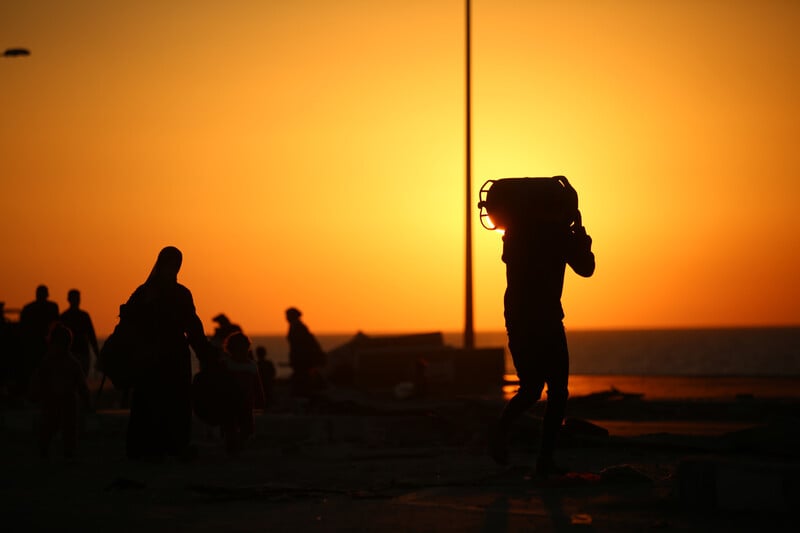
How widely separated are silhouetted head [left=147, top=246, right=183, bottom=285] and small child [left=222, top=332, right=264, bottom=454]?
133 centimetres

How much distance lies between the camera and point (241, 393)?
13.7 metres

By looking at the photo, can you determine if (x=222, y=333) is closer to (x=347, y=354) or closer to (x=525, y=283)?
(x=347, y=354)

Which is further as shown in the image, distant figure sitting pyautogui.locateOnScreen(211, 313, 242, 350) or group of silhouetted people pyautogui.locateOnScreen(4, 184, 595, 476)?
distant figure sitting pyautogui.locateOnScreen(211, 313, 242, 350)

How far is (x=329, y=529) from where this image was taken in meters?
7.44

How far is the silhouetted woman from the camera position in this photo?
1259cm

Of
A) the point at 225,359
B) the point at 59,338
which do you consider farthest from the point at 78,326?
the point at 225,359

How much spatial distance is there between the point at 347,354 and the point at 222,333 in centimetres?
883

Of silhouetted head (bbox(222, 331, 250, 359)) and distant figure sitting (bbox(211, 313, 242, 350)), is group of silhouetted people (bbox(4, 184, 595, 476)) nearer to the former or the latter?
silhouetted head (bbox(222, 331, 250, 359))

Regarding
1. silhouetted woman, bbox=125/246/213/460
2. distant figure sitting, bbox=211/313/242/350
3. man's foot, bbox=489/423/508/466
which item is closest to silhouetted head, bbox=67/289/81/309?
distant figure sitting, bbox=211/313/242/350

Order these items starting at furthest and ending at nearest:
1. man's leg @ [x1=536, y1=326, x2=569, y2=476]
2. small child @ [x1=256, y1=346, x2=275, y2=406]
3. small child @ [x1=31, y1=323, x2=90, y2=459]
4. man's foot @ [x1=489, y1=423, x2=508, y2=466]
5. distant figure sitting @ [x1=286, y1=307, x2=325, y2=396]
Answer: distant figure sitting @ [x1=286, y1=307, x2=325, y2=396], small child @ [x1=256, y1=346, x2=275, y2=406], small child @ [x1=31, y1=323, x2=90, y2=459], man's foot @ [x1=489, y1=423, x2=508, y2=466], man's leg @ [x1=536, y1=326, x2=569, y2=476]

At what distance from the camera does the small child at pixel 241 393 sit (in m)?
13.6

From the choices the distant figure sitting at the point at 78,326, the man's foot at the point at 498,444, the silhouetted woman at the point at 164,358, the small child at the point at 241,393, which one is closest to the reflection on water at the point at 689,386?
the distant figure sitting at the point at 78,326

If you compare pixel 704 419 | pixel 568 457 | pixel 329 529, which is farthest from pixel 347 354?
pixel 329 529

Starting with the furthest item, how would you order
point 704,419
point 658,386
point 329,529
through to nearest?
1. point 658,386
2. point 704,419
3. point 329,529
